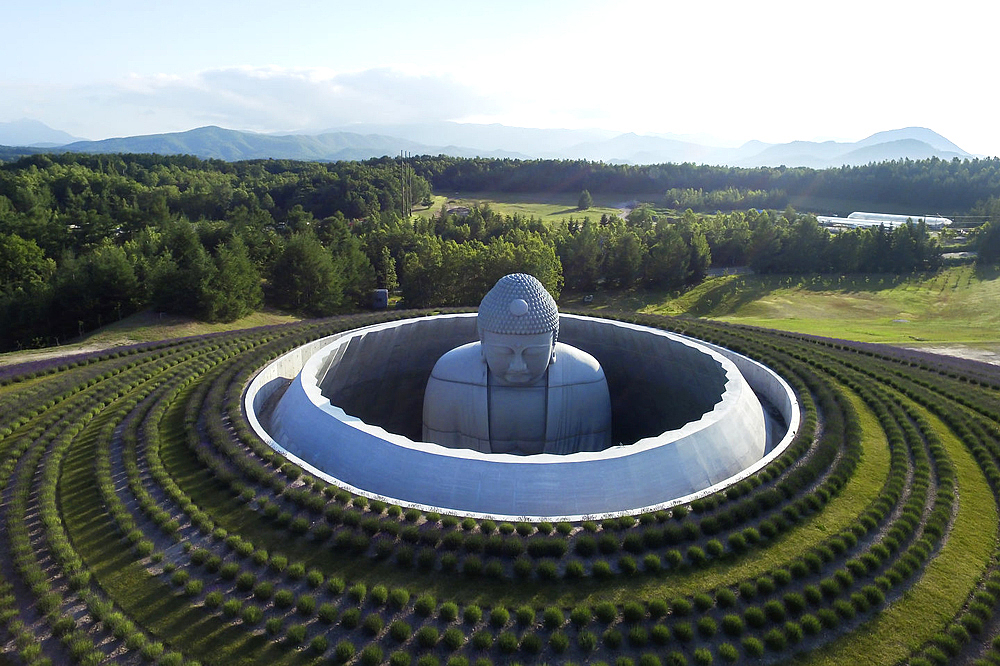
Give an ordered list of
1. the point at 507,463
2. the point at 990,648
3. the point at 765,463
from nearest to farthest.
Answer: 1. the point at 990,648
2. the point at 507,463
3. the point at 765,463

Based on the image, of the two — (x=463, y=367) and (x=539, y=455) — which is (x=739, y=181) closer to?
(x=463, y=367)

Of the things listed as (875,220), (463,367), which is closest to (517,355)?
(463,367)

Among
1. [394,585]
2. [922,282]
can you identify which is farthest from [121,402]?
[922,282]

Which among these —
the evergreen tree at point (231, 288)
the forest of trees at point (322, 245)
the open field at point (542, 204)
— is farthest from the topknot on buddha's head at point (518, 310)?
the open field at point (542, 204)

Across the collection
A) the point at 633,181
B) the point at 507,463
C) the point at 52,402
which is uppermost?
the point at 633,181

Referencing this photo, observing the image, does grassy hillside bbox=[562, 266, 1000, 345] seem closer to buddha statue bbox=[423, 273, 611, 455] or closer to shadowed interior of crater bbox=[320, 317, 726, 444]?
shadowed interior of crater bbox=[320, 317, 726, 444]

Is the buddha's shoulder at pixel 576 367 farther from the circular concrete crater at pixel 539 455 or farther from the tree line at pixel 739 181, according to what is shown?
the tree line at pixel 739 181

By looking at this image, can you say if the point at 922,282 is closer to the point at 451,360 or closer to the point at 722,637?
the point at 451,360

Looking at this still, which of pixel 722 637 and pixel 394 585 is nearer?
pixel 722 637

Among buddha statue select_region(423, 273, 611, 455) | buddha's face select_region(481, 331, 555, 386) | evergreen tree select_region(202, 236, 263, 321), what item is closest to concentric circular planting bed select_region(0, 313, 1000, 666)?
buddha statue select_region(423, 273, 611, 455)
